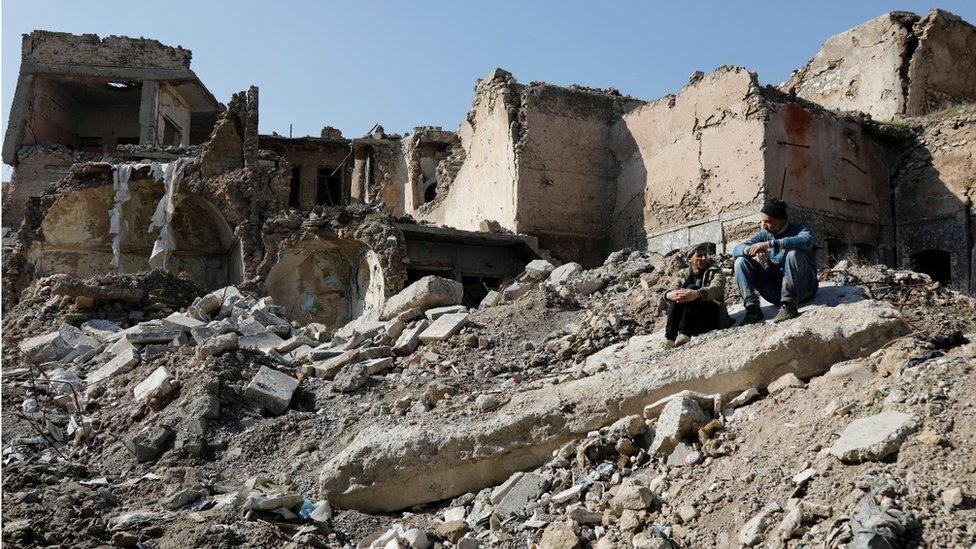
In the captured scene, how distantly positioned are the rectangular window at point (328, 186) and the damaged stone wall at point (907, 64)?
46.8 ft

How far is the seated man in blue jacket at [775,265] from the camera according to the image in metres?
6.54

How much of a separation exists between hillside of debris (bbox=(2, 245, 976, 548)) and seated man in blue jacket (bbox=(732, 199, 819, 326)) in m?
0.33

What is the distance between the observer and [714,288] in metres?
6.62

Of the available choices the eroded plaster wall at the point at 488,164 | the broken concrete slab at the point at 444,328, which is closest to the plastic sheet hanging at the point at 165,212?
the eroded plaster wall at the point at 488,164

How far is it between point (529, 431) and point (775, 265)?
2504 millimetres

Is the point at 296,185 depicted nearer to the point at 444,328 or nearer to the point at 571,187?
the point at 571,187

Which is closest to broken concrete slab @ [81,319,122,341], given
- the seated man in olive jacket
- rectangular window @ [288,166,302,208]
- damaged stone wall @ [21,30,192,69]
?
the seated man in olive jacket

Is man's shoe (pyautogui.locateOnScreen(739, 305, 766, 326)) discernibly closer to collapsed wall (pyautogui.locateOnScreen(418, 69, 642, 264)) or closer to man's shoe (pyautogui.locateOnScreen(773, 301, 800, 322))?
man's shoe (pyautogui.locateOnScreen(773, 301, 800, 322))

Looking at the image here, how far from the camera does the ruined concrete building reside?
498 inches

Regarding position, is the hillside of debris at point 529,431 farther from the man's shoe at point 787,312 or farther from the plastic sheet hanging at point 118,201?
the plastic sheet hanging at point 118,201

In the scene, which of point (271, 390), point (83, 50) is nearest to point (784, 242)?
point (271, 390)

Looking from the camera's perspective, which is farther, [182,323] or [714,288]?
[182,323]

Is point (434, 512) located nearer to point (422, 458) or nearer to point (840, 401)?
point (422, 458)

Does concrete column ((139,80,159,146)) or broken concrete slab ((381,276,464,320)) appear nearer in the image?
broken concrete slab ((381,276,464,320))
